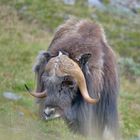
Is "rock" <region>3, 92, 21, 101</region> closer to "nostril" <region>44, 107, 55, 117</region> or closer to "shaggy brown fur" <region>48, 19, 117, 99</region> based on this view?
"shaggy brown fur" <region>48, 19, 117, 99</region>

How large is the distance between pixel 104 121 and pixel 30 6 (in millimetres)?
10441

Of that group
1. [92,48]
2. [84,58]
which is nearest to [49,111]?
[84,58]

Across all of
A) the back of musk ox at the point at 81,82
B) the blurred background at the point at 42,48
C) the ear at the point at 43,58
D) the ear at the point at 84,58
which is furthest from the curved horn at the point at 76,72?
the blurred background at the point at 42,48

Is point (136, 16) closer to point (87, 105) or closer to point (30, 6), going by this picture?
point (30, 6)

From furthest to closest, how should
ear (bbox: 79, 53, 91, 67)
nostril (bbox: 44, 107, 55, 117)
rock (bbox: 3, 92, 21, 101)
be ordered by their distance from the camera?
1. rock (bbox: 3, 92, 21, 101)
2. ear (bbox: 79, 53, 91, 67)
3. nostril (bbox: 44, 107, 55, 117)

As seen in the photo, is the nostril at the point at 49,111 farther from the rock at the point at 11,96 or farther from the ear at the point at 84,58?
the rock at the point at 11,96

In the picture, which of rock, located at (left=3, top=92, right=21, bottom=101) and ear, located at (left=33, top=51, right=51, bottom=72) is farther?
rock, located at (left=3, top=92, right=21, bottom=101)

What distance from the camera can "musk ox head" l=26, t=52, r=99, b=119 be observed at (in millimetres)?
7480

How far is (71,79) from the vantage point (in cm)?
762

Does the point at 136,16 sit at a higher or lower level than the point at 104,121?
lower

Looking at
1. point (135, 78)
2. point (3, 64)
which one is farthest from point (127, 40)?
point (3, 64)

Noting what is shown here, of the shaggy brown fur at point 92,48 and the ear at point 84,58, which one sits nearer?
the ear at point 84,58

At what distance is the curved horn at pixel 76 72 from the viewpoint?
758cm

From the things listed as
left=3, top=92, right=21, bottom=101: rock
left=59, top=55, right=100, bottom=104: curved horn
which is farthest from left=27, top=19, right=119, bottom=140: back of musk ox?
left=3, top=92, right=21, bottom=101: rock
